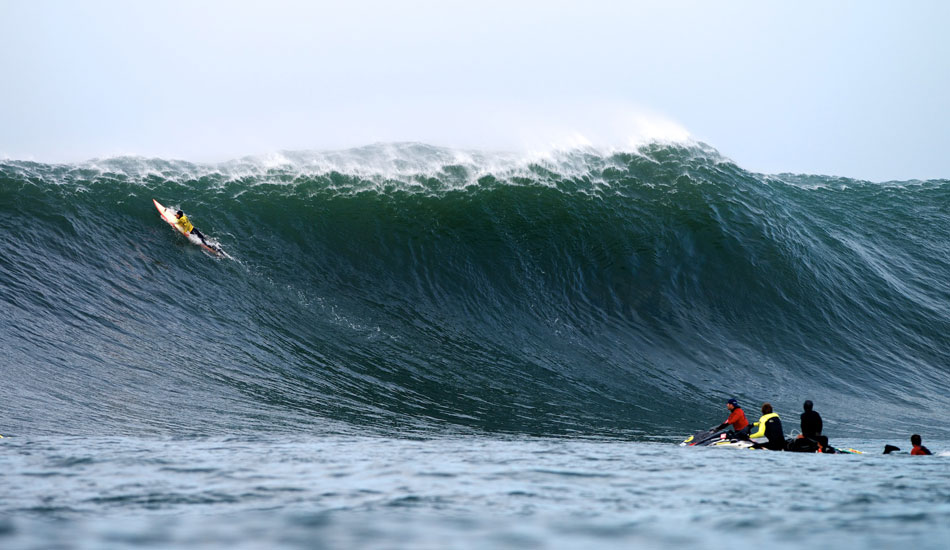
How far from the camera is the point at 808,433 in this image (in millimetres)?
10453

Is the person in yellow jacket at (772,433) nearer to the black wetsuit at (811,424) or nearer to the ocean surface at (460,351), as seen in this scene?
the black wetsuit at (811,424)

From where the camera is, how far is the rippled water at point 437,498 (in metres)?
4.14

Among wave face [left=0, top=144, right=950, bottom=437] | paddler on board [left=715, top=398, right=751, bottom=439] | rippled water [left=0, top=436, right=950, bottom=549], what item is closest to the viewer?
rippled water [left=0, top=436, right=950, bottom=549]

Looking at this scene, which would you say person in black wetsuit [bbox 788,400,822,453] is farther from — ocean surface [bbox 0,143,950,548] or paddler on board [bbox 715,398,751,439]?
paddler on board [bbox 715,398,751,439]

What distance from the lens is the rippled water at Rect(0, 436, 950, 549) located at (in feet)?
13.6

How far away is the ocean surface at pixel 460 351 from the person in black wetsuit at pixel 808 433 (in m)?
0.77

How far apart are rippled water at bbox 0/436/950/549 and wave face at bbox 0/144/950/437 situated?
2.67m

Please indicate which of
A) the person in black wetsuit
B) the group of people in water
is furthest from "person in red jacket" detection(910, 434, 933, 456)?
the person in black wetsuit

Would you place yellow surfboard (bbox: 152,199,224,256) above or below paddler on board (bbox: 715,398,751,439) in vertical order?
above

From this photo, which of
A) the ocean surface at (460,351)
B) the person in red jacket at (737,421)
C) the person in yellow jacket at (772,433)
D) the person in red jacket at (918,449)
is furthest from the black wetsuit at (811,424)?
the person in red jacket at (918,449)

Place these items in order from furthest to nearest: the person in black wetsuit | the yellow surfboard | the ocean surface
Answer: the yellow surfboard → the person in black wetsuit → the ocean surface

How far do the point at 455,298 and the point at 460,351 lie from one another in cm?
274

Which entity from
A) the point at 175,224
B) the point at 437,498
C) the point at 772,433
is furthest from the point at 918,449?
the point at 175,224

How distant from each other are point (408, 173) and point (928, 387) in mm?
15038
